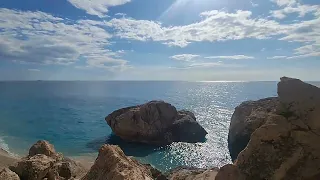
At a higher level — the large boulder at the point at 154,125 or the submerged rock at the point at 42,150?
the submerged rock at the point at 42,150

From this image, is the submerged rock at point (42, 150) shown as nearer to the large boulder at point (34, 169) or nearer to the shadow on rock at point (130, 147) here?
the large boulder at point (34, 169)

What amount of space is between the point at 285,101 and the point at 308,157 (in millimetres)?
3060

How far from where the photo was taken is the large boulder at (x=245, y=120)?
29.5 meters

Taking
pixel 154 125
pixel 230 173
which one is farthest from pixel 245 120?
pixel 154 125

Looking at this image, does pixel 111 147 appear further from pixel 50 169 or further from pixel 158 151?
pixel 158 151

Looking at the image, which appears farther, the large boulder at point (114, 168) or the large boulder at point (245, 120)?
the large boulder at point (245, 120)

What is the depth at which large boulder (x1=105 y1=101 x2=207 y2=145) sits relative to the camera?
5025cm

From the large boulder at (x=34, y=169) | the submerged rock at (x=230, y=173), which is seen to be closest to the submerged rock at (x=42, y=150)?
the large boulder at (x=34, y=169)

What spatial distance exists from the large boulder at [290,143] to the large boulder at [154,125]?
120 ft

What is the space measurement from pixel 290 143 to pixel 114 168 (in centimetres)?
951

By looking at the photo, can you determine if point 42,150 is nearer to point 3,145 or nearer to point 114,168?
point 114,168

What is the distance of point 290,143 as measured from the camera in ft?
44.8

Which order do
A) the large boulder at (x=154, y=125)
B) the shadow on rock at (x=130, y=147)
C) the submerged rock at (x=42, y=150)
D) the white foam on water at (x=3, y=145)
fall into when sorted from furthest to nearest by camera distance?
the large boulder at (x=154, y=125), the shadow on rock at (x=130, y=147), the white foam on water at (x=3, y=145), the submerged rock at (x=42, y=150)

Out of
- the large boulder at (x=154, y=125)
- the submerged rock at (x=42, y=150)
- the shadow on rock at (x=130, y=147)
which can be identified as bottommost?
the shadow on rock at (x=130, y=147)
